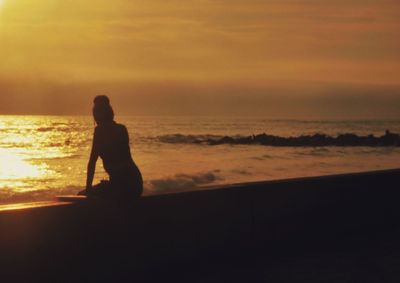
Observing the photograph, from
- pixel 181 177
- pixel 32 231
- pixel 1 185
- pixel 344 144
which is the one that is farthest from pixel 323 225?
pixel 344 144

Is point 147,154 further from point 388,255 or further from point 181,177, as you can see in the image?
point 388,255

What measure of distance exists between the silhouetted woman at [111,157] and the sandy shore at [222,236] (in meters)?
0.21

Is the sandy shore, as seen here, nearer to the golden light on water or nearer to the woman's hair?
the woman's hair

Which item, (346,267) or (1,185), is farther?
(1,185)

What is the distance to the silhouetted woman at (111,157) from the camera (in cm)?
692

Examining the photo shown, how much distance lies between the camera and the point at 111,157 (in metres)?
7.07

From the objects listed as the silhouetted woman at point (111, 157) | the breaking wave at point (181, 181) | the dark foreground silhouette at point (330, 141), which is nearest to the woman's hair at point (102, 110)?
the silhouetted woman at point (111, 157)

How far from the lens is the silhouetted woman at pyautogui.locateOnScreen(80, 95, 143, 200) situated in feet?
22.7

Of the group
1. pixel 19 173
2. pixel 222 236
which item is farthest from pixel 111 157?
pixel 19 173

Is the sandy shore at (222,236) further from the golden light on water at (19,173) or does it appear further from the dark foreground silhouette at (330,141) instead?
the dark foreground silhouette at (330,141)

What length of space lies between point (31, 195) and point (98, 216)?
1871 centimetres

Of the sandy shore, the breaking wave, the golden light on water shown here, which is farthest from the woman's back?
the golden light on water

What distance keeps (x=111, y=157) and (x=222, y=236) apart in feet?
5.10

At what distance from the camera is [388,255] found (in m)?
7.95
